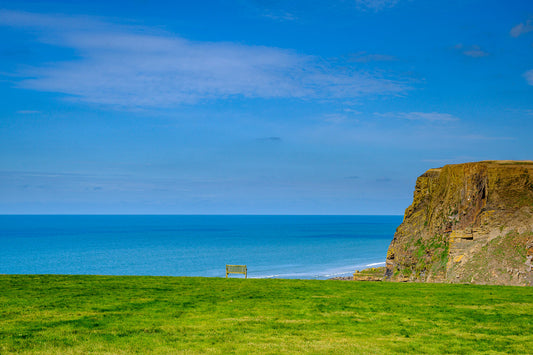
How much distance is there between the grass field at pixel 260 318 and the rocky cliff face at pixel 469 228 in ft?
35.4

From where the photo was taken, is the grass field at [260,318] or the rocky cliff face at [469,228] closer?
the grass field at [260,318]

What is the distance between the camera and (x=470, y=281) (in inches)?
1157

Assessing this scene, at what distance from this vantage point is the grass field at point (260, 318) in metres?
10.7

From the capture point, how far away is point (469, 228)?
33562mm

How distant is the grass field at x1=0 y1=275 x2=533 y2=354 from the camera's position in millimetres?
10680

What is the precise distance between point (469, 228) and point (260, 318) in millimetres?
25054

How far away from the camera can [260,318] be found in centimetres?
1341

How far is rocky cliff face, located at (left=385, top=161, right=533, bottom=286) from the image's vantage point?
28.9 metres

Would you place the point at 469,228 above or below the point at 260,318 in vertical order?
above

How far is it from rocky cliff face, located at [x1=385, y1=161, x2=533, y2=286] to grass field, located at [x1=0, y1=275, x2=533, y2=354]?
10792 mm

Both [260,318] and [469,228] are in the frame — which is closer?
[260,318]

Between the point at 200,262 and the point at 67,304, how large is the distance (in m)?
81.1

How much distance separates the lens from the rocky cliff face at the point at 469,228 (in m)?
28.9

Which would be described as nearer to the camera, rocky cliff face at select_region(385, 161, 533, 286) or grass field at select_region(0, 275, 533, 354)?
grass field at select_region(0, 275, 533, 354)
